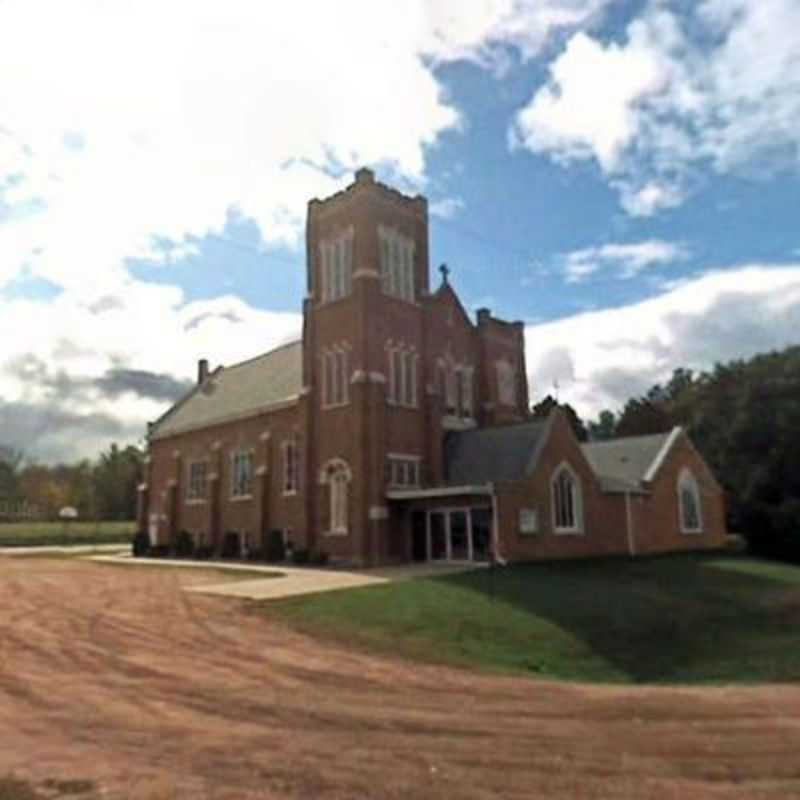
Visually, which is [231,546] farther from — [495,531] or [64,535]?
[64,535]

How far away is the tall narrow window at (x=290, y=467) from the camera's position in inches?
1586

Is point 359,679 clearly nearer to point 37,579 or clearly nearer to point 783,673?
point 783,673

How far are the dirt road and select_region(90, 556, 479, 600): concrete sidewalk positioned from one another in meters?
6.56

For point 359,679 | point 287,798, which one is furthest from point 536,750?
point 359,679

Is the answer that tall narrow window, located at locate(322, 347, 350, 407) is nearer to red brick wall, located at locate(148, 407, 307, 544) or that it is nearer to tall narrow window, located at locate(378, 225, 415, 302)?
red brick wall, located at locate(148, 407, 307, 544)

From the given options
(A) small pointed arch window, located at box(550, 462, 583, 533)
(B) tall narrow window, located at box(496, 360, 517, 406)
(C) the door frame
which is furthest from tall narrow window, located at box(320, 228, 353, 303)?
(A) small pointed arch window, located at box(550, 462, 583, 533)

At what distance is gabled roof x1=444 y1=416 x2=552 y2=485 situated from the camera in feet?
113

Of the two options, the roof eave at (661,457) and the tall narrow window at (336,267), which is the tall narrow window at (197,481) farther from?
the roof eave at (661,457)

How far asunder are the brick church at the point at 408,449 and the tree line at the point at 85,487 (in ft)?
168

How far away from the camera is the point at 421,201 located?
40812mm

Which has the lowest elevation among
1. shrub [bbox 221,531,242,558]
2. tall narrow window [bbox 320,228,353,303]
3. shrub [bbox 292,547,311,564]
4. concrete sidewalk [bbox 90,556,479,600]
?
concrete sidewalk [bbox 90,556,479,600]

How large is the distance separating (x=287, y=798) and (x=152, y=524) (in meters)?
46.7

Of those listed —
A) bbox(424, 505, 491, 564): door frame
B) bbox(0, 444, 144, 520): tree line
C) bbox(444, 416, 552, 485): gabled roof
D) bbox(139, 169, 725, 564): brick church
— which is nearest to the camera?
bbox(424, 505, 491, 564): door frame

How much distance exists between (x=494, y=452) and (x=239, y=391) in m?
18.2
